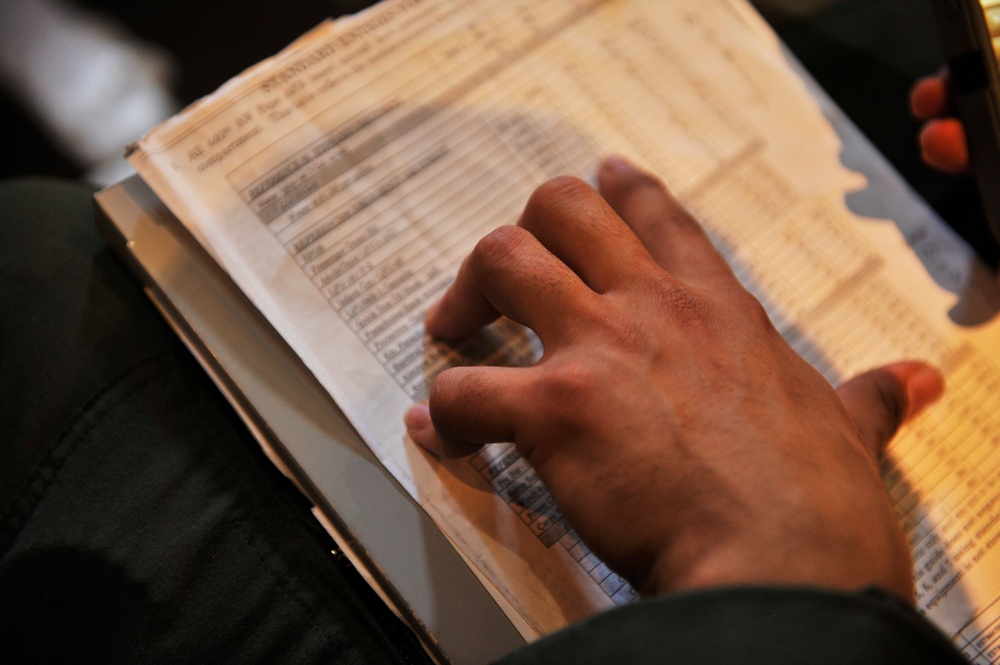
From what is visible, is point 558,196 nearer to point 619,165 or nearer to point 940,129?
point 619,165

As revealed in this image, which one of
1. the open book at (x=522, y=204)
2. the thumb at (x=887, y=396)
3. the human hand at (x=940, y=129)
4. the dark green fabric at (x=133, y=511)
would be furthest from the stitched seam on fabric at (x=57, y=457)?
the human hand at (x=940, y=129)

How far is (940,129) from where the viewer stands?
0.60 m

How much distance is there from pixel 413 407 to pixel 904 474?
1.18 feet

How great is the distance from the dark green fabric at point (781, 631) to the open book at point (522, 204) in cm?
12

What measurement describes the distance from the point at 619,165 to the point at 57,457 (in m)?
0.45

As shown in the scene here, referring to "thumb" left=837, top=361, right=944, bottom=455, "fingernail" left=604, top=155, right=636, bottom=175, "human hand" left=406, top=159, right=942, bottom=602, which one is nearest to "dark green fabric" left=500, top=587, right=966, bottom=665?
"human hand" left=406, top=159, right=942, bottom=602

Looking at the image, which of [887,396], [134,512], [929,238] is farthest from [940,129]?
[134,512]

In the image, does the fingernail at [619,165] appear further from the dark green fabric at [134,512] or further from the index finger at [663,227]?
the dark green fabric at [134,512]

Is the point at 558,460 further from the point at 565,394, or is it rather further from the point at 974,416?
the point at 974,416

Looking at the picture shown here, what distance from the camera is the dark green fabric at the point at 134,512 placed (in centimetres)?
43

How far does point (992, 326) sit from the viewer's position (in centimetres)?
56

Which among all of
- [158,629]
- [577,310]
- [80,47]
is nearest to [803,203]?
[577,310]

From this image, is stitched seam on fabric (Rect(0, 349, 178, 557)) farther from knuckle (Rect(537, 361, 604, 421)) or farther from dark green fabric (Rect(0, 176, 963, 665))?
knuckle (Rect(537, 361, 604, 421))

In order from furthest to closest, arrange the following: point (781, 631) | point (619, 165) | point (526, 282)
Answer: point (619, 165) → point (526, 282) → point (781, 631)
